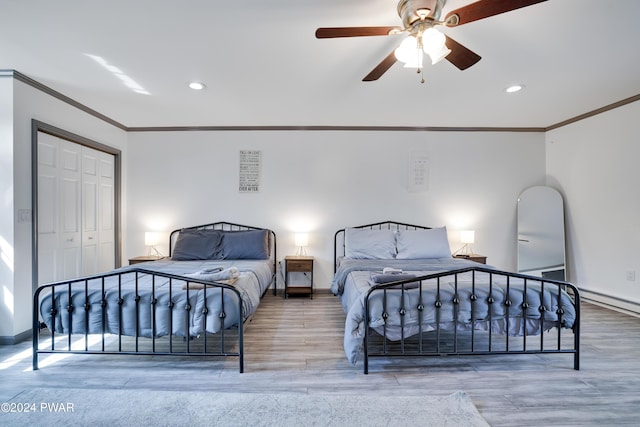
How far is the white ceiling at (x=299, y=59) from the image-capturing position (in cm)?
203

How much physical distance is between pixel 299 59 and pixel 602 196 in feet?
14.1

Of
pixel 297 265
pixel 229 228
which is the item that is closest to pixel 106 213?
pixel 229 228

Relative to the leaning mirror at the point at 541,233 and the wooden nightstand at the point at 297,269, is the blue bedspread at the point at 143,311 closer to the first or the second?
the wooden nightstand at the point at 297,269

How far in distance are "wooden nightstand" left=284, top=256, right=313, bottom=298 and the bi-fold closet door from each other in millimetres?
2574

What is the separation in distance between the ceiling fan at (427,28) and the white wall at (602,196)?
3.21m

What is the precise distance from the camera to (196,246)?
401 cm

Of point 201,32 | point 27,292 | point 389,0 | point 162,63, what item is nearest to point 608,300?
point 389,0

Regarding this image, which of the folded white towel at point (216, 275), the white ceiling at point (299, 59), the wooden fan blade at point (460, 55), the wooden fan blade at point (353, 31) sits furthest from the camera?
the folded white towel at point (216, 275)

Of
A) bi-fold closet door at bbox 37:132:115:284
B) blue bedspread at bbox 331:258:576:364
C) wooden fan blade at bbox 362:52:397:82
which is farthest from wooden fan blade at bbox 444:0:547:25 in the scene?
bi-fold closet door at bbox 37:132:115:284

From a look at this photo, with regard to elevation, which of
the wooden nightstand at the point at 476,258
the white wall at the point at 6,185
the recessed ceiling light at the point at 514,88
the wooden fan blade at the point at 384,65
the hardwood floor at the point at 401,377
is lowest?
the hardwood floor at the point at 401,377

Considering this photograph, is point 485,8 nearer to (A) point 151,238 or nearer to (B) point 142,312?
(B) point 142,312

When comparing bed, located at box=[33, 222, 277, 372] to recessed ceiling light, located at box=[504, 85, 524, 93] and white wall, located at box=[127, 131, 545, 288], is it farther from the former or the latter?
recessed ceiling light, located at box=[504, 85, 524, 93]

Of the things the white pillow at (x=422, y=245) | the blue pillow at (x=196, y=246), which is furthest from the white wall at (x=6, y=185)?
the white pillow at (x=422, y=245)

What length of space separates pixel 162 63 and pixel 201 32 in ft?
2.27
